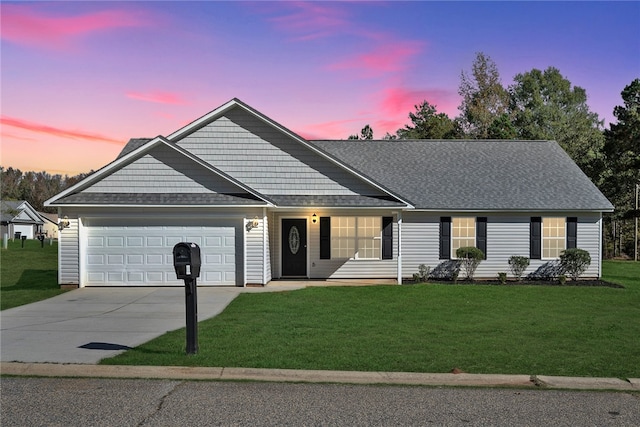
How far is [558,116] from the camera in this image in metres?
54.4

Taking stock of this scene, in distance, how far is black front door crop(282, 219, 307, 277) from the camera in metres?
20.3

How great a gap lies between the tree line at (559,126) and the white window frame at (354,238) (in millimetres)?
18887

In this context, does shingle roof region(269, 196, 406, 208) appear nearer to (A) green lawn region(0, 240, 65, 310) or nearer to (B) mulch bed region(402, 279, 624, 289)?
(B) mulch bed region(402, 279, 624, 289)

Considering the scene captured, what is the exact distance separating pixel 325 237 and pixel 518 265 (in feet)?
23.4

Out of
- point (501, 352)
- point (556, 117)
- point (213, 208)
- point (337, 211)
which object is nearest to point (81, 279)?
point (213, 208)

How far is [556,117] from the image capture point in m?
54.6

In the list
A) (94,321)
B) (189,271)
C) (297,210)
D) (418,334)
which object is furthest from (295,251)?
(189,271)

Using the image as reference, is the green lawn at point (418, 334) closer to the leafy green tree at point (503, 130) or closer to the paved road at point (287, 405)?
the paved road at point (287, 405)

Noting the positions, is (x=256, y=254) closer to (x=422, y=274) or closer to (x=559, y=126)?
(x=422, y=274)

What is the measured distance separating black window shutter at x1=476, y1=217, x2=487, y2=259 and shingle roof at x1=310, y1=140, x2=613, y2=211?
2.11 feet

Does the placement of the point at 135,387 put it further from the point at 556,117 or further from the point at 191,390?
the point at 556,117

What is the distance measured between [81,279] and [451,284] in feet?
40.0

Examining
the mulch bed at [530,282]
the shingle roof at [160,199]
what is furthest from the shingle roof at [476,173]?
the shingle roof at [160,199]

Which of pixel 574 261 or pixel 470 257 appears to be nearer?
pixel 470 257
